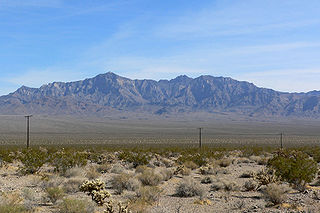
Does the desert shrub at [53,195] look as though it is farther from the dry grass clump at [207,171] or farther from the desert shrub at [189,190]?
the dry grass clump at [207,171]

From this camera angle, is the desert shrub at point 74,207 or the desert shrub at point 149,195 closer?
the desert shrub at point 74,207

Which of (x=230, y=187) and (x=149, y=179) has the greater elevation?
(x=149, y=179)

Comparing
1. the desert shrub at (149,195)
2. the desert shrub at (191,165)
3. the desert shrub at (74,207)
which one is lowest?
the desert shrub at (191,165)

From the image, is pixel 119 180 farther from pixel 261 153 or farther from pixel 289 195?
pixel 261 153

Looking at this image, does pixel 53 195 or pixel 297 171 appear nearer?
pixel 53 195

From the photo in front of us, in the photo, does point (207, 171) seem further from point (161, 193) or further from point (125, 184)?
point (125, 184)

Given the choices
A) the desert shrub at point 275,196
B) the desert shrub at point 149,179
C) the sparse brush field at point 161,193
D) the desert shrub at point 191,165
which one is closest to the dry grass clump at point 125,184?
the sparse brush field at point 161,193

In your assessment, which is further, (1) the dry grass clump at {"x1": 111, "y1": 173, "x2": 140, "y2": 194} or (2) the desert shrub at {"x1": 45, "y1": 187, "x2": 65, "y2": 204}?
(1) the dry grass clump at {"x1": 111, "y1": 173, "x2": 140, "y2": 194}

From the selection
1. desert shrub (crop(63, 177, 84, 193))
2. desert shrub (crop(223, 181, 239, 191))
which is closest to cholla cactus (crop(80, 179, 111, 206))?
desert shrub (crop(63, 177, 84, 193))

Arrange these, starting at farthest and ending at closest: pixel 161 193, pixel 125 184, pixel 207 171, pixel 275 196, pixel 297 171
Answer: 1. pixel 207 171
2. pixel 125 184
3. pixel 161 193
4. pixel 297 171
5. pixel 275 196

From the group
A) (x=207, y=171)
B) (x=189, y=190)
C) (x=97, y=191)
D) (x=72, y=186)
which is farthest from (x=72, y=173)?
(x=207, y=171)

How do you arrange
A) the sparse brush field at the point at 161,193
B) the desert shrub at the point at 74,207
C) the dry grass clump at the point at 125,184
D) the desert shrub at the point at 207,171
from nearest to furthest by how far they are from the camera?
1. the desert shrub at the point at 74,207
2. the sparse brush field at the point at 161,193
3. the dry grass clump at the point at 125,184
4. the desert shrub at the point at 207,171

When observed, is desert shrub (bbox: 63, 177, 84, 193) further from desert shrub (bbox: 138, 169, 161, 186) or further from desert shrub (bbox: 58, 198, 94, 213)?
desert shrub (bbox: 58, 198, 94, 213)

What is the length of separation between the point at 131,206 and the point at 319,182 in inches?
449
